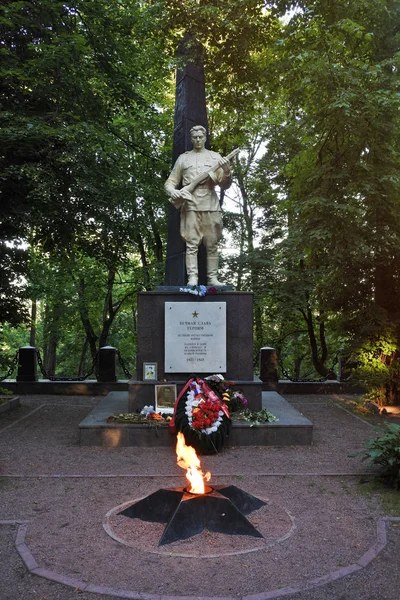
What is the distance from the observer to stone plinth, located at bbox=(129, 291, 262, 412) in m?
8.41

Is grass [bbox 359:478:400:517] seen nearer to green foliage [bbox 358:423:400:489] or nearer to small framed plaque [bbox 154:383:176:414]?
green foliage [bbox 358:423:400:489]

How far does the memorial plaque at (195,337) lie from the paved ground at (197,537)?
1.54m

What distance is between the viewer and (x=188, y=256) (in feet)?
28.7

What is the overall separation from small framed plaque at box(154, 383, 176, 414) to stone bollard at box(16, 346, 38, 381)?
6.17m

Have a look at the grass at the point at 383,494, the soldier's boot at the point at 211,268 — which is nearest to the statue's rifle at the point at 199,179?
the soldier's boot at the point at 211,268

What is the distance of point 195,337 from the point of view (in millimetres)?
8469

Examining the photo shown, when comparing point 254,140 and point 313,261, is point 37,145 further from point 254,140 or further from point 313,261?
point 254,140

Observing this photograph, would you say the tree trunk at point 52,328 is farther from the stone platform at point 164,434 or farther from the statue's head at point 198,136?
the stone platform at point 164,434

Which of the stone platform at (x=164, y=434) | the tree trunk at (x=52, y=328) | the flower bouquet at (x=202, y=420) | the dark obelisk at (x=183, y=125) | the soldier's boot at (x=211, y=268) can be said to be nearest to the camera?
the flower bouquet at (x=202, y=420)

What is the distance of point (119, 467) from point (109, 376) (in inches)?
273

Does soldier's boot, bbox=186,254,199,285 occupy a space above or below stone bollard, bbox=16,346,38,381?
above

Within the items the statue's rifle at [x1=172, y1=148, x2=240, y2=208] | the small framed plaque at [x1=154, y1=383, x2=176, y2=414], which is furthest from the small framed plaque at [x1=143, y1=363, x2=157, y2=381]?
the statue's rifle at [x1=172, y1=148, x2=240, y2=208]

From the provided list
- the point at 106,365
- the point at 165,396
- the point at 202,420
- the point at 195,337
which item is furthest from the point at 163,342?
the point at 106,365

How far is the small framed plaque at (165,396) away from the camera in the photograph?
8.18 metres
